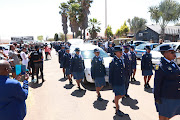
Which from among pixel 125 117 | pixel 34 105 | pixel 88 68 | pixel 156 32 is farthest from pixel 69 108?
pixel 156 32

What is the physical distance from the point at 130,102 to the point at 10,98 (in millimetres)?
4195

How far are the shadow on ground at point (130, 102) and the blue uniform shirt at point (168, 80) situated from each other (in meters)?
2.21

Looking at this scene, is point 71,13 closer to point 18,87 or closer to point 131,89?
point 131,89

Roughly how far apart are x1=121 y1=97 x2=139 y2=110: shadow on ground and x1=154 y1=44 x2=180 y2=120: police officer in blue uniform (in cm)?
203

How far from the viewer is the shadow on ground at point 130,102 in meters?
5.06

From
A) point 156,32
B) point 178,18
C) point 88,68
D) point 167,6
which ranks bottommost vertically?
point 88,68

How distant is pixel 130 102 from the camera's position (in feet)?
18.0

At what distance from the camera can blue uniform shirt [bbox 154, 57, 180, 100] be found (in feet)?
9.42

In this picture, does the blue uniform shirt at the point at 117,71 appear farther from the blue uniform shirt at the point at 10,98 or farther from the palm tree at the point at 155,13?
the palm tree at the point at 155,13

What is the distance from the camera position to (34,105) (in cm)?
548

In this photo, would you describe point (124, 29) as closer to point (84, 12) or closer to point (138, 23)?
point (138, 23)

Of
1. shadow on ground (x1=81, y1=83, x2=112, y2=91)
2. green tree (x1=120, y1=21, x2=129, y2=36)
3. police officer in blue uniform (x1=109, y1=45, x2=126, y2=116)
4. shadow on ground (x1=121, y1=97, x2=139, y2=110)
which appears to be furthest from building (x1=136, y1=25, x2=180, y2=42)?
police officer in blue uniform (x1=109, y1=45, x2=126, y2=116)

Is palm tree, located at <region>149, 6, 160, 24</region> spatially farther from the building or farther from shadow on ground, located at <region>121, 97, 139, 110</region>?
shadow on ground, located at <region>121, 97, 139, 110</region>

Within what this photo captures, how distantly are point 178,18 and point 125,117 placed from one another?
36442 mm
